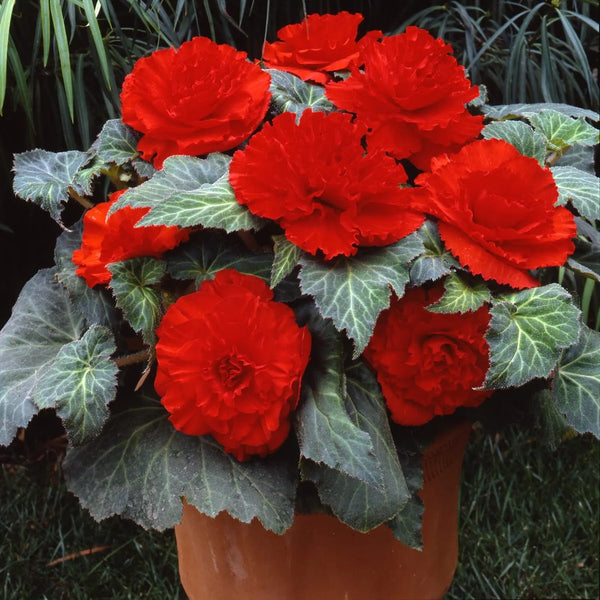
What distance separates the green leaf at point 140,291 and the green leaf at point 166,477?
0.13m

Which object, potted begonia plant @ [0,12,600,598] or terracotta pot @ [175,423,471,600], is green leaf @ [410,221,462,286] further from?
terracotta pot @ [175,423,471,600]

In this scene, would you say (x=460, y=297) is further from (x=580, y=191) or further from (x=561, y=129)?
(x=561, y=129)

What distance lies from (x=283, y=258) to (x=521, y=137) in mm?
362

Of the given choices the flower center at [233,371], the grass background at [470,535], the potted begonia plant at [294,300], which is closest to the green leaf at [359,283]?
the potted begonia plant at [294,300]

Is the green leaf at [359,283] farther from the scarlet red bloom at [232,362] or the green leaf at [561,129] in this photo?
the green leaf at [561,129]

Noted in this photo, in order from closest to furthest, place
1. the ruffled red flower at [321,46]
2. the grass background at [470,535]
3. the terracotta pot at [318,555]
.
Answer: the terracotta pot at [318,555] → the ruffled red flower at [321,46] → the grass background at [470,535]

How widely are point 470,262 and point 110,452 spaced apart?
0.46 m

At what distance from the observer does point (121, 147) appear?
1.00 m

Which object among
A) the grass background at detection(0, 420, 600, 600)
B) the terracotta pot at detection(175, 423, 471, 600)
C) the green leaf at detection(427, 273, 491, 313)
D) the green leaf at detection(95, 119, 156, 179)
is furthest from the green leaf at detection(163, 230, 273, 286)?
the grass background at detection(0, 420, 600, 600)

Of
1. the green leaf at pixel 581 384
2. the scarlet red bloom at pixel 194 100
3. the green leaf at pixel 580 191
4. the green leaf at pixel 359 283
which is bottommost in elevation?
the green leaf at pixel 581 384

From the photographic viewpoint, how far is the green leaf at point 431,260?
83cm

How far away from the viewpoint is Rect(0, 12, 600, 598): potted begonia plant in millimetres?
812

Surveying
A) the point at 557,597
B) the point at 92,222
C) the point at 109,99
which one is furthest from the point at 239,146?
the point at 557,597

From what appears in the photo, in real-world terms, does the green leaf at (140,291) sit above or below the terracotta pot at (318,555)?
above
